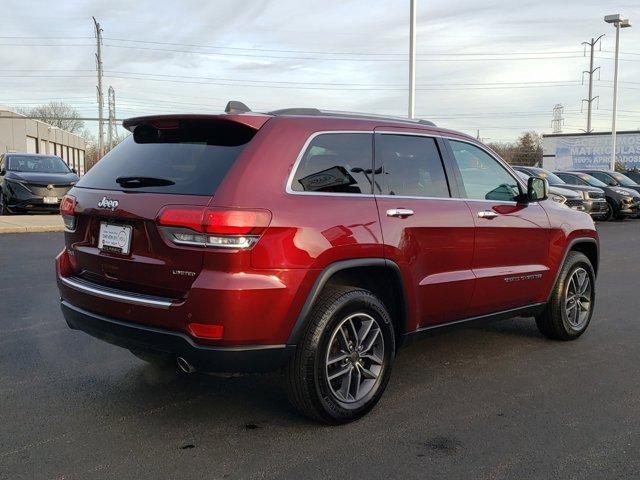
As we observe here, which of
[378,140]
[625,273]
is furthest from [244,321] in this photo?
[625,273]

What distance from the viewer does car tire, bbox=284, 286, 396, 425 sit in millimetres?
3535

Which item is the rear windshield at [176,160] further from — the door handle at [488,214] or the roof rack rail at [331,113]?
the door handle at [488,214]

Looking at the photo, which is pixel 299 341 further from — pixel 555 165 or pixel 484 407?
pixel 555 165

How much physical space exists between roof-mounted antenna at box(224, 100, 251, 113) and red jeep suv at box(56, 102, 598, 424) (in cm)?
2

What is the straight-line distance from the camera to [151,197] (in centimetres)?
344

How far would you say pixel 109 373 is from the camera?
4.56 metres

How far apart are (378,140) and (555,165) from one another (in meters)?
46.3

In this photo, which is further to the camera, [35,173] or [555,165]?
[555,165]

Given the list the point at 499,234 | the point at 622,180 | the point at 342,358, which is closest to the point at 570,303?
the point at 499,234

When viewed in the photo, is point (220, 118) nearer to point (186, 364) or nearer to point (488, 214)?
point (186, 364)

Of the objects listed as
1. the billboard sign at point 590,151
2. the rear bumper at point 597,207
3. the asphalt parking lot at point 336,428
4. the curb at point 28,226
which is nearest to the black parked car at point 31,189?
the curb at point 28,226

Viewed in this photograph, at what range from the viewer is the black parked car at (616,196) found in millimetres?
20484

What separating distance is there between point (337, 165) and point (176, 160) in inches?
37.6

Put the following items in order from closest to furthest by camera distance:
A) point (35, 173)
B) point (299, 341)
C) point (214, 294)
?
point (214, 294) < point (299, 341) < point (35, 173)
